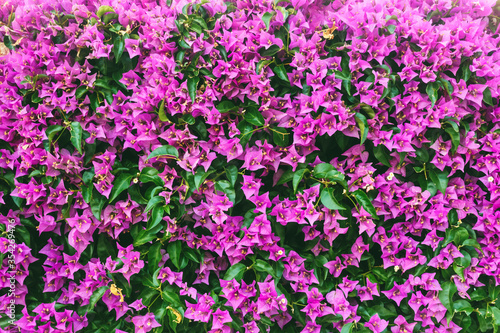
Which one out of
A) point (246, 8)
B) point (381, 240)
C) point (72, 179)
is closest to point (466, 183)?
point (381, 240)

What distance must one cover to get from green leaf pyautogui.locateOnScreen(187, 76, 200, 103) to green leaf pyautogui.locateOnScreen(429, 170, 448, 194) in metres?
1.46

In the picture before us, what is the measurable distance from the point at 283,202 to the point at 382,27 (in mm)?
1167

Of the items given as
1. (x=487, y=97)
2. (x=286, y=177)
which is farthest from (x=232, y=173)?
(x=487, y=97)

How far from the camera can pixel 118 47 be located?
2.05 meters

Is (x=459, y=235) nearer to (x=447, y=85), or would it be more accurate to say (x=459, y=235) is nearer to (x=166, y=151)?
(x=447, y=85)

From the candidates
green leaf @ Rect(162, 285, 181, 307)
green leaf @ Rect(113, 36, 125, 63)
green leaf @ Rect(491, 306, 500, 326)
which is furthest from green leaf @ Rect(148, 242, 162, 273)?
green leaf @ Rect(491, 306, 500, 326)

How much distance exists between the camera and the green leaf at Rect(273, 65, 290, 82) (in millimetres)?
2021

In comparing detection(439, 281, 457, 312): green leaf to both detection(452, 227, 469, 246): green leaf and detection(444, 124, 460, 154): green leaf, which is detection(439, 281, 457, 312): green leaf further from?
detection(444, 124, 460, 154): green leaf

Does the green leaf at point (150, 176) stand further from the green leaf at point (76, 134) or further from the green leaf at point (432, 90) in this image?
the green leaf at point (432, 90)

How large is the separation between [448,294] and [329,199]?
98 centimetres

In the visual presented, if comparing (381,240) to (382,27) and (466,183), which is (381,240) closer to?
(466,183)

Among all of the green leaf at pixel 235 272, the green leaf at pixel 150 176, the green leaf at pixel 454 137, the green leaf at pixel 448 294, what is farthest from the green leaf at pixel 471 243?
the green leaf at pixel 150 176

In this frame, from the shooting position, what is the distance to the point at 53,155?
2076mm

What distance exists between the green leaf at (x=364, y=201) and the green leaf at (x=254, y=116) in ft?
2.15
